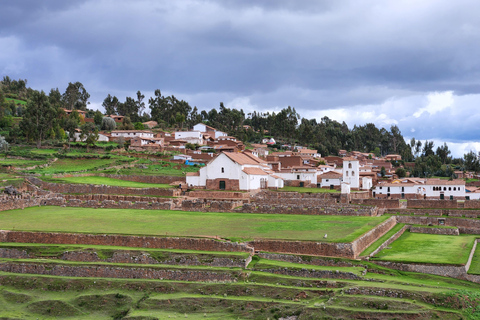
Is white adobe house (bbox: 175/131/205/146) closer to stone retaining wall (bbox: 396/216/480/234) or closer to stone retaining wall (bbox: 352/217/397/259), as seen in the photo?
stone retaining wall (bbox: 396/216/480/234)

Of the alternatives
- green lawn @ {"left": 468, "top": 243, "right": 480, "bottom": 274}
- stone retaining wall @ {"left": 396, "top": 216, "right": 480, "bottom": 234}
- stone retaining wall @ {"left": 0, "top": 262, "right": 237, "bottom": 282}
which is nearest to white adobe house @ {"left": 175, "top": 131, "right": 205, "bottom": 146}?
stone retaining wall @ {"left": 396, "top": 216, "right": 480, "bottom": 234}

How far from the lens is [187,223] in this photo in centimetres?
3209

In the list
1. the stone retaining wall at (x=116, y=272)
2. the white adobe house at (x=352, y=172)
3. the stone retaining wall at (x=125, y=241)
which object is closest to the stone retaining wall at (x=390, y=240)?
the stone retaining wall at (x=125, y=241)

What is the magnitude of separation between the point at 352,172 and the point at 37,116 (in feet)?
155

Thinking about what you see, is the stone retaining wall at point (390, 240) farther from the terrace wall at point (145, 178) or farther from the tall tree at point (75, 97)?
the tall tree at point (75, 97)

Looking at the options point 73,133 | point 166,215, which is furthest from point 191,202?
point 73,133

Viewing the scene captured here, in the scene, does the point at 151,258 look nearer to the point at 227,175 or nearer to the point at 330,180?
the point at 227,175

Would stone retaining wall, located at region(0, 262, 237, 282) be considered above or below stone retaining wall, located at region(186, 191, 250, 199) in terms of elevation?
below

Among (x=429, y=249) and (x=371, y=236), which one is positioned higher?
(x=371, y=236)

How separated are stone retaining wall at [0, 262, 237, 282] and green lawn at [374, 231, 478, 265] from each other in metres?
9.43

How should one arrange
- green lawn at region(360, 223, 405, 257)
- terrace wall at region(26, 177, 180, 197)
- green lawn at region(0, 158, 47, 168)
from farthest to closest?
green lawn at region(0, 158, 47, 168) → terrace wall at region(26, 177, 180, 197) → green lawn at region(360, 223, 405, 257)

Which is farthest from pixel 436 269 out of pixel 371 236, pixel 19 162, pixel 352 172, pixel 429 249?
pixel 19 162

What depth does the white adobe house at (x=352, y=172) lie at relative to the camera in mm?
56250

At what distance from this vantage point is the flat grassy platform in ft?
92.0
